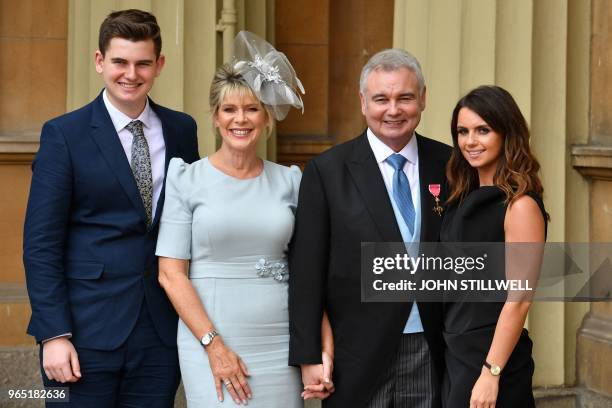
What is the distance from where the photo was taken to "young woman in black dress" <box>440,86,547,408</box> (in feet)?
11.5

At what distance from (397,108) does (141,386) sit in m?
1.37

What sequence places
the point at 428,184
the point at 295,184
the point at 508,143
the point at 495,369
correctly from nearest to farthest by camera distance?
the point at 495,369
the point at 508,143
the point at 428,184
the point at 295,184

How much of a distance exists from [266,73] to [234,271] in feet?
2.38

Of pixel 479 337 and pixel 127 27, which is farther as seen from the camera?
pixel 127 27

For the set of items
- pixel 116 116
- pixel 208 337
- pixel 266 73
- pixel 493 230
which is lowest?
pixel 208 337

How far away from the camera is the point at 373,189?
3.84 m

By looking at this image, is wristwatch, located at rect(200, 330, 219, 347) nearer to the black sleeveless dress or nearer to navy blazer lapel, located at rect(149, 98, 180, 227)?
navy blazer lapel, located at rect(149, 98, 180, 227)

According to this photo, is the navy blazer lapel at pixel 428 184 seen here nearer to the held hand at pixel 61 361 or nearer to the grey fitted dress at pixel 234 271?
the grey fitted dress at pixel 234 271

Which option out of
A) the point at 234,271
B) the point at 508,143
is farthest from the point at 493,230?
the point at 234,271

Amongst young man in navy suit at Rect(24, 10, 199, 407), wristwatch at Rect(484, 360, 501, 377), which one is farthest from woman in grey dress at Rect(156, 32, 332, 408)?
wristwatch at Rect(484, 360, 501, 377)

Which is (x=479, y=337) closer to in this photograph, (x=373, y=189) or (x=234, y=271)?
(x=373, y=189)

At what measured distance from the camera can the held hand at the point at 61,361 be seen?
12.2ft

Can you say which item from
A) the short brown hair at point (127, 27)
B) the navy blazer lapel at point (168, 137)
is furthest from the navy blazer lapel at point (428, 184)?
the short brown hair at point (127, 27)

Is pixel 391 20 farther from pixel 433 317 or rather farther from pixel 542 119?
pixel 433 317
